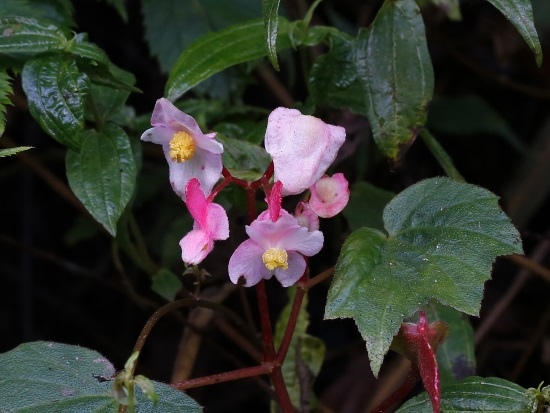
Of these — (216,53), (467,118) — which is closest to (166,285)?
(216,53)

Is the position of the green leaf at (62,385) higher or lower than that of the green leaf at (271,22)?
lower

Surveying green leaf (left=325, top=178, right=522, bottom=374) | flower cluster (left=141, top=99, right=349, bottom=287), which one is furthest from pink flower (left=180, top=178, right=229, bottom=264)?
green leaf (left=325, top=178, right=522, bottom=374)

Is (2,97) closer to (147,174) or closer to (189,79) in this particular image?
(189,79)

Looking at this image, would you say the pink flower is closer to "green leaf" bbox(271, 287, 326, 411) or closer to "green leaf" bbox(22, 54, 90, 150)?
"green leaf" bbox(22, 54, 90, 150)

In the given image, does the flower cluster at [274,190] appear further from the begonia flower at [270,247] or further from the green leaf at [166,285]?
the green leaf at [166,285]

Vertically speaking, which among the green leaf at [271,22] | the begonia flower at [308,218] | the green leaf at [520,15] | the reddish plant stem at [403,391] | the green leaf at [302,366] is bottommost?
the green leaf at [302,366]

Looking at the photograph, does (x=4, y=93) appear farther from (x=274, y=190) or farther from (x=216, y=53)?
(x=274, y=190)

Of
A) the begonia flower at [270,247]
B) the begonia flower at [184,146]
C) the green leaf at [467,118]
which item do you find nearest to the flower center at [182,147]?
the begonia flower at [184,146]
